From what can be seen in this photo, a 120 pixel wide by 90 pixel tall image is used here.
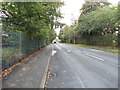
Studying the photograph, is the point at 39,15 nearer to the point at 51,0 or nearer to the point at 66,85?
the point at 51,0

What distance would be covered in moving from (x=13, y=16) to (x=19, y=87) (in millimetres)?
5770

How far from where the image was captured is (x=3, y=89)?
3018 mm

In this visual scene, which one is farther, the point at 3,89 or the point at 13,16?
the point at 13,16

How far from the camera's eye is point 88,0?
25.0m

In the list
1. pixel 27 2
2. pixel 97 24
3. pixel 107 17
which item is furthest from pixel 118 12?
pixel 27 2

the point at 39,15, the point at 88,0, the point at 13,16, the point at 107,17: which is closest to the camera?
the point at 13,16

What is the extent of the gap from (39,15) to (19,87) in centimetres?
621

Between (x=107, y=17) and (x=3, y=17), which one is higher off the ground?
(x=107, y=17)

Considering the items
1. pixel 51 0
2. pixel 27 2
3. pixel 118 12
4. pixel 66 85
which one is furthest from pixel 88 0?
pixel 66 85

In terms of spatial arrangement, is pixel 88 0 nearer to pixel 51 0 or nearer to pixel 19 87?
pixel 51 0

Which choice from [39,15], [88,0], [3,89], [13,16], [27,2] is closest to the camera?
[3,89]

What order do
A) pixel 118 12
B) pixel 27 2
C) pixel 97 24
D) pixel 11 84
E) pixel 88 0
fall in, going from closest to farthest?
1. pixel 11 84
2. pixel 27 2
3. pixel 118 12
4. pixel 97 24
5. pixel 88 0

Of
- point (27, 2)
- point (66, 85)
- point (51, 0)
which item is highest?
point (51, 0)

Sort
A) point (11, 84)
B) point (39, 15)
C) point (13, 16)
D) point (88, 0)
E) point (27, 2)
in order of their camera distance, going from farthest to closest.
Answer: point (88, 0) → point (39, 15) → point (13, 16) → point (27, 2) → point (11, 84)
